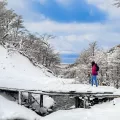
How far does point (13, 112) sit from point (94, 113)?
553cm

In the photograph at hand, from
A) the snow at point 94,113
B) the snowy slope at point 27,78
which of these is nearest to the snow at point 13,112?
the snow at point 94,113

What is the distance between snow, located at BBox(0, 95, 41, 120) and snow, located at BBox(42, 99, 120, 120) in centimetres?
132

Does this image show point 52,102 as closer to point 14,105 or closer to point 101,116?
point 14,105

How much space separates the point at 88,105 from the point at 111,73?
1316 inches

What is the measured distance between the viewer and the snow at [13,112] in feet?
77.8

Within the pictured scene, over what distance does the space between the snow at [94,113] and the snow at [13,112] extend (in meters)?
1.32

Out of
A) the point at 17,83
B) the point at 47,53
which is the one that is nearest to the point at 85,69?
the point at 47,53

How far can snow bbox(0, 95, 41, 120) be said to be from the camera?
77.8ft

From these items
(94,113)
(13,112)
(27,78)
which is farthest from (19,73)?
(94,113)

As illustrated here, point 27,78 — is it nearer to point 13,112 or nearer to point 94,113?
point 13,112

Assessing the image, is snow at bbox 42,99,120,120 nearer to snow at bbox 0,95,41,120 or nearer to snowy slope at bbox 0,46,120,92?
snow at bbox 0,95,41,120

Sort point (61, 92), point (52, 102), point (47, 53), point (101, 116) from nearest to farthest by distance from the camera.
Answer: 1. point (101, 116)
2. point (61, 92)
3. point (52, 102)
4. point (47, 53)

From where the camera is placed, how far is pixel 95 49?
6081cm

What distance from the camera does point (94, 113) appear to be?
2355 centimetres
